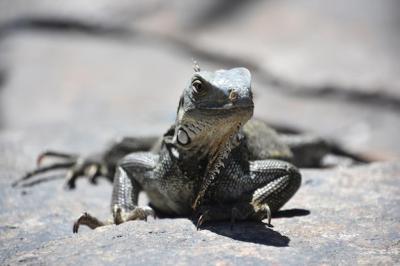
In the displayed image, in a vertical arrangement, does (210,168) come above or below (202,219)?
above

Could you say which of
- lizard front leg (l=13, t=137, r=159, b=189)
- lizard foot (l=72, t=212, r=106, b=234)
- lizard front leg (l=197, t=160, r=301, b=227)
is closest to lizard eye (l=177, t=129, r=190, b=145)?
lizard front leg (l=197, t=160, r=301, b=227)

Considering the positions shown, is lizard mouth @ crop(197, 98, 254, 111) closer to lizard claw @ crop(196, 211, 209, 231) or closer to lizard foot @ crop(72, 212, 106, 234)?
lizard claw @ crop(196, 211, 209, 231)

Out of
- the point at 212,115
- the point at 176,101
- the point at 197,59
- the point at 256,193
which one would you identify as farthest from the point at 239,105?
the point at 197,59

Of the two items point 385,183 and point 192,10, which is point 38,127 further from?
point 192,10

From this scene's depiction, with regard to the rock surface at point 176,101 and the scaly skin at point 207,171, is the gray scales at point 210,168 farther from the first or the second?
the rock surface at point 176,101

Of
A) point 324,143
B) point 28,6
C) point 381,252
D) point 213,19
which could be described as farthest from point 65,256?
point 28,6

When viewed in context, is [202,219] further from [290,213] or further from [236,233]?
[290,213]
